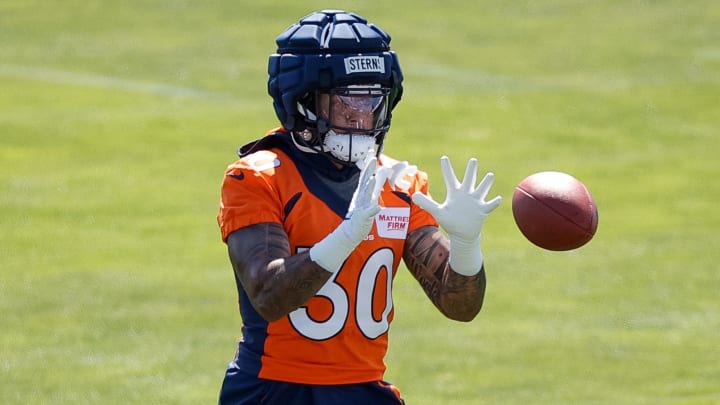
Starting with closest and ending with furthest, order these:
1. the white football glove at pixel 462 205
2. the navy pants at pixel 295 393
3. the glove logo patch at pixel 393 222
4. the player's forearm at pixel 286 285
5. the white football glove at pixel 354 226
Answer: the white football glove at pixel 354 226 < the player's forearm at pixel 286 285 < the white football glove at pixel 462 205 < the navy pants at pixel 295 393 < the glove logo patch at pixel 393 222

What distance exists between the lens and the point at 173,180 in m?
16.5

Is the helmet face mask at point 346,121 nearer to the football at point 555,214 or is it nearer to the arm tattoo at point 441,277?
the arm tattoo at point 441,277

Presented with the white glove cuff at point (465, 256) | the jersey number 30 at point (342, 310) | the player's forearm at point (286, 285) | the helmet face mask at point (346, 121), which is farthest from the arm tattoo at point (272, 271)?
the white glove cuff at point (465, 256)

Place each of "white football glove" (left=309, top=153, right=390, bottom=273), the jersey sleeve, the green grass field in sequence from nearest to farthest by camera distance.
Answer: "white football glove" (left=309, top=153, right=390, bottom=273)
the jersey sleeve
the green grass field

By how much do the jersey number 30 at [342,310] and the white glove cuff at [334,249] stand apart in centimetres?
38

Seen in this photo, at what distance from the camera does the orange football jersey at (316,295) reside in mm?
5500

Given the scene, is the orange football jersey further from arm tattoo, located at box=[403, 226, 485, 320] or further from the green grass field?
the green grass field

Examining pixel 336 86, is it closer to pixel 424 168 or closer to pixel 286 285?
pixel 286 285

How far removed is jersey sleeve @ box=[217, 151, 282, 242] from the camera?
5426mm

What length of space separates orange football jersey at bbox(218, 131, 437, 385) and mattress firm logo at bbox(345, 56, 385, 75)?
439 millimetres

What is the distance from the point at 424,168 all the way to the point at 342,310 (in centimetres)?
1121

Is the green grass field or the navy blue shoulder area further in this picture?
the green grass field

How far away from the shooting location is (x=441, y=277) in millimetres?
5684

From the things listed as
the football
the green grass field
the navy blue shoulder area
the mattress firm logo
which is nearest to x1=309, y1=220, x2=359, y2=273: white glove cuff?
the navy blue shoulder area
